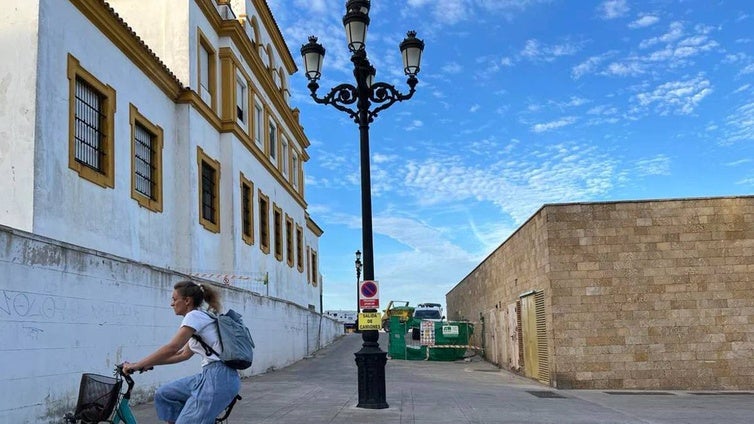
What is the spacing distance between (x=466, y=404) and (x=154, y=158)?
37.0ft

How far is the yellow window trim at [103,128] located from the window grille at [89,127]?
0.07m

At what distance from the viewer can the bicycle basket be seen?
445cm

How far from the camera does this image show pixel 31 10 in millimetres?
13344

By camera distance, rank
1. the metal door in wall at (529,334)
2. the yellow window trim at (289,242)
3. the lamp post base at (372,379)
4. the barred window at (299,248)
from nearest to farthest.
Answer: the lamp post base at (372,379)
the metal door in wall at (529,334)
the yellow window trim at (289,242)
the barred window at (299,248)

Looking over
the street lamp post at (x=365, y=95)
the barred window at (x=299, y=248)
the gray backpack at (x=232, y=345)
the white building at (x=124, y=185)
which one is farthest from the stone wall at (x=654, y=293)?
the barred window at (x=299, y=248)

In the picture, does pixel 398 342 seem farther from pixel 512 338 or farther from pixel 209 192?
pixel 209 192

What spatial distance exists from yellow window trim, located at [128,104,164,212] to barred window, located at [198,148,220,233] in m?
2.43

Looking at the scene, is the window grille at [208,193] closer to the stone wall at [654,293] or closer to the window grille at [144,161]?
the window grille at [144,161]

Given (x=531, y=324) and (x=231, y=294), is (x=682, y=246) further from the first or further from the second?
(x=231, y=294)

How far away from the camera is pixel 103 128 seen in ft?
52.2

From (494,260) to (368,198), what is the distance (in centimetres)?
1435

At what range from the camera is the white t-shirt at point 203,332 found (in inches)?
181

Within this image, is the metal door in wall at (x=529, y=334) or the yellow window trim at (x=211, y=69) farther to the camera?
the yellow window trim at (x=211, y=69)

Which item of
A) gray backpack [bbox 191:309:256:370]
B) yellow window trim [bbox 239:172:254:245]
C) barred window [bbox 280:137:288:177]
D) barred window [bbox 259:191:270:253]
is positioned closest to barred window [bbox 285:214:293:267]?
barred window [bbox 280:137:288:177]
